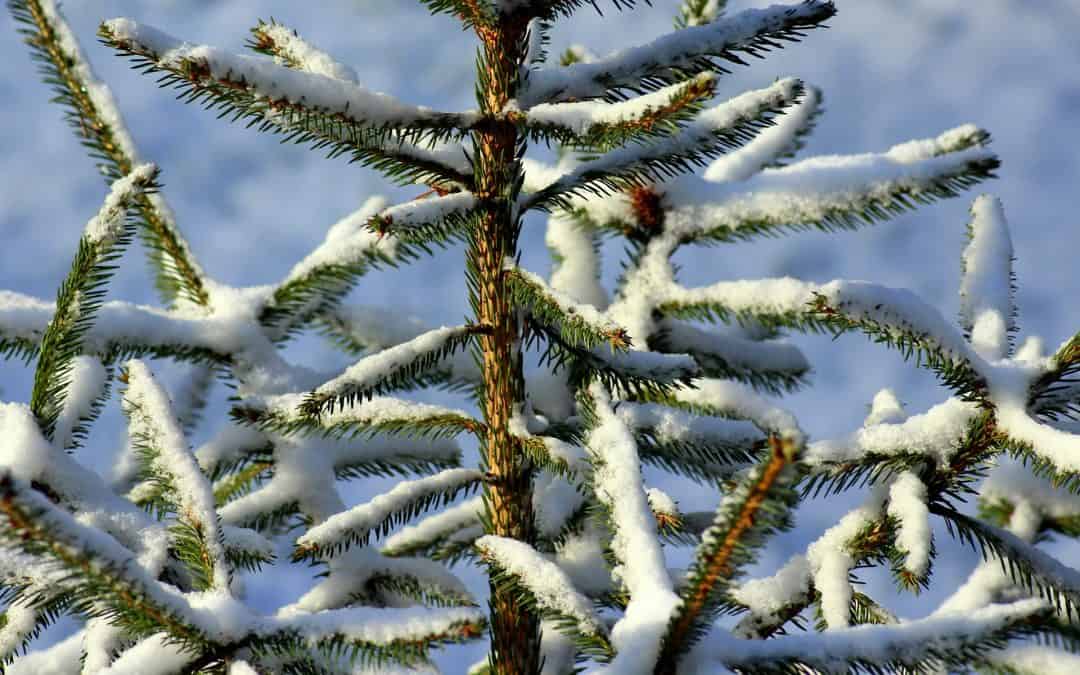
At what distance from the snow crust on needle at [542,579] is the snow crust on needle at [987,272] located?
1114mm

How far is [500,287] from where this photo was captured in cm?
220

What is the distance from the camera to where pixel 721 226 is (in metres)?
3.11

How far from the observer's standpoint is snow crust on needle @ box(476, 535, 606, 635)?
1.64m

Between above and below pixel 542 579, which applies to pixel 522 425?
above

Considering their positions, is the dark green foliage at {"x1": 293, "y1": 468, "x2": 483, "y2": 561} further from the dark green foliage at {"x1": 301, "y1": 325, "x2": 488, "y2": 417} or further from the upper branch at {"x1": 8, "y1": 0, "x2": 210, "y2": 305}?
the upper branch at {"x1": 8, "y1": 0, "x2": 210, "y2": 305}

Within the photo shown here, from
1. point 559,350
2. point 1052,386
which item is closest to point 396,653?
point 559,350

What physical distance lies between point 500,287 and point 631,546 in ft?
2.28

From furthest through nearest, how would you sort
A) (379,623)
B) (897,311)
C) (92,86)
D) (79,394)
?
(92,86), (79,394), (897,311), (379,623)

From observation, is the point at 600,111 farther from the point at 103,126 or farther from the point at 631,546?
the point at 103,126

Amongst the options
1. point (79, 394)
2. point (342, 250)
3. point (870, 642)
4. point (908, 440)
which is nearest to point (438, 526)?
point (342, 250)

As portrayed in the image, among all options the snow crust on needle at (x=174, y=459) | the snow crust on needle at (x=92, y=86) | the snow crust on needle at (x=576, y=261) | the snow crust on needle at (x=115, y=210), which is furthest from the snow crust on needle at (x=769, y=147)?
the snow crust on needle at (x=174, y=459)

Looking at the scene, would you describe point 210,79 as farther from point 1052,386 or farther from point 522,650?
point 1052,386

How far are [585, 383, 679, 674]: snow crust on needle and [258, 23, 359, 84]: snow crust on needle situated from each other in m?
0.77

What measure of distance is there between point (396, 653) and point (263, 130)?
951 millimetres
